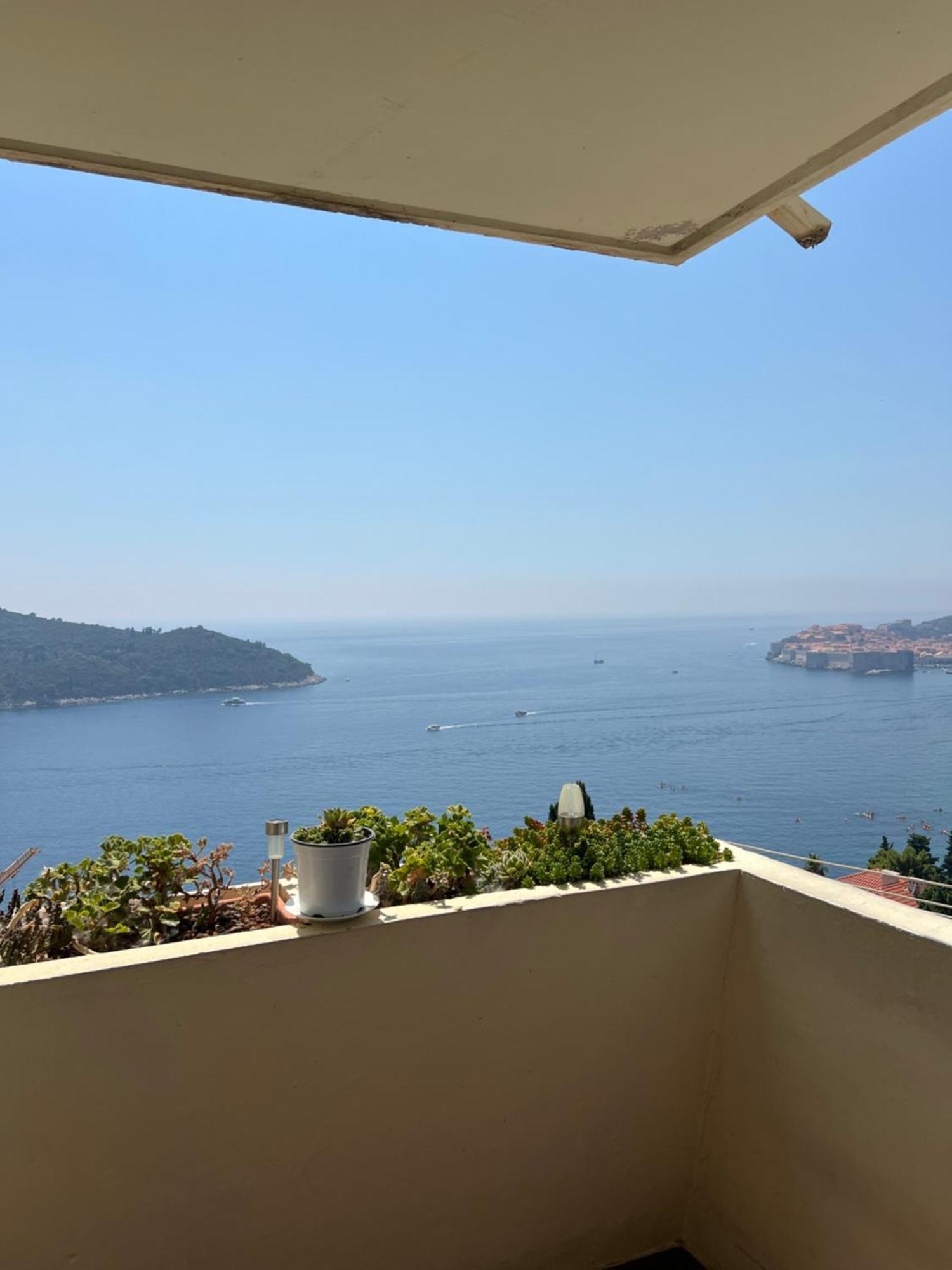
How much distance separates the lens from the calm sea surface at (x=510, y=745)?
1469 centimetres

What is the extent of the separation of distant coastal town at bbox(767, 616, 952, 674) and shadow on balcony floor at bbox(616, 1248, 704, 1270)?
15.2m

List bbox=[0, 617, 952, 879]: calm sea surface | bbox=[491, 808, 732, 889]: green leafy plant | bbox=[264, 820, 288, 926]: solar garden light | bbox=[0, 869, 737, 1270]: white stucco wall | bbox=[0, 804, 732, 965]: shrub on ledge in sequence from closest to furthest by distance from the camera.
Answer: bbox=[0, 869, 737, 1270]: white stucco wall
bbox=[0, 804, 732, 965]: shrub on ledge
bbox=[264, 820, 288, 926]: solar garden light
bbox=[491, 808, 732, 889]: green leafy plant
bbox=[0, 617, 952, 879]: calm sea surface

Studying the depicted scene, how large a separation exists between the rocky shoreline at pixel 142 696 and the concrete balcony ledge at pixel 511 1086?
17.3 ft

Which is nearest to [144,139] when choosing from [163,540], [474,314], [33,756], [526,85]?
[526,85]

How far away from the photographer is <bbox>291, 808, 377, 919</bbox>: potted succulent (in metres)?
1.60

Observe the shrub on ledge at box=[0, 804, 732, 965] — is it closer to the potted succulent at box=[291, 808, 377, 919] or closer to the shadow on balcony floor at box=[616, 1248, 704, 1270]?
the potted succulent at box=[291, 808, 377, 919]

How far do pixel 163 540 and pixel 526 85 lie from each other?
43850 mm

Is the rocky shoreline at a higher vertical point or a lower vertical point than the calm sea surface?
higher

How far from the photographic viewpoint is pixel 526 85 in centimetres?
116

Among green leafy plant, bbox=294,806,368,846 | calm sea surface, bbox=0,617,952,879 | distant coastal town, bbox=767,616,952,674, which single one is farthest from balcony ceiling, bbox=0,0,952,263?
distant coastal town, bbox=767,616,952,674

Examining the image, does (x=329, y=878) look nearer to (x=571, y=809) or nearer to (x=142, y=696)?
(x=571, y=809)

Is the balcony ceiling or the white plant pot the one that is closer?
the balcony ceiling

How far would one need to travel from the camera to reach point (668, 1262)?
1.96 meters

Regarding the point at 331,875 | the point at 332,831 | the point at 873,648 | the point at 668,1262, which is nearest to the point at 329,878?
the point at 331,875
